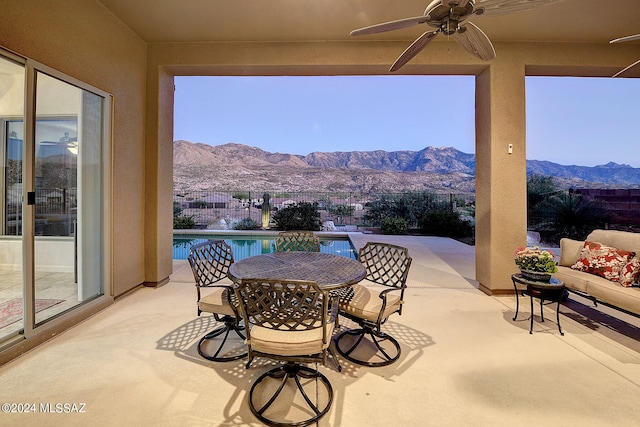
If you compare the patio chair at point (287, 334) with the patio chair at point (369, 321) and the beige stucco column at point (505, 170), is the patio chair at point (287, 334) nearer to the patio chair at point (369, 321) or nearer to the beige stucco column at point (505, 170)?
the patio chair at point (369, 321)

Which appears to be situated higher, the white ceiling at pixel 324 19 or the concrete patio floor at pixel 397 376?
the white ceiling at pixel 324 19

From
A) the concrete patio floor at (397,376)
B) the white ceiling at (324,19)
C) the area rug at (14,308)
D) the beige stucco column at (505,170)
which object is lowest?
the concrete patio floor at (397,376)

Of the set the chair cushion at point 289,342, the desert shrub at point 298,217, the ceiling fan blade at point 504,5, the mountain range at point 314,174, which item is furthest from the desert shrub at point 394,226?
the chair cushion at point 289,342

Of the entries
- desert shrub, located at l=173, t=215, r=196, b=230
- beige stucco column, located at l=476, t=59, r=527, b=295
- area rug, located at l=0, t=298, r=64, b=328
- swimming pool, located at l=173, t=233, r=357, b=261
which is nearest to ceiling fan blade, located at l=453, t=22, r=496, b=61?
beige stucco column, located at l=476, t=59, r=527, b=295

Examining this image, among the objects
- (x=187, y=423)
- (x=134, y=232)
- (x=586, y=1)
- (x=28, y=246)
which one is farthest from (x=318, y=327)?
(x=586, y=1)

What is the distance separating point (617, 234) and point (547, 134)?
42.4 ft

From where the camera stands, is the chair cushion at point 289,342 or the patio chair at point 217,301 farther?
the patio chair at point 217,301

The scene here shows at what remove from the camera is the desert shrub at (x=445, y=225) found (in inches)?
347

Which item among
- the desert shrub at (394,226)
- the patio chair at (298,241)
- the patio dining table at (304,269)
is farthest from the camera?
the desert shrub at (394,226)

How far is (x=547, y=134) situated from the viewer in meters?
13.0

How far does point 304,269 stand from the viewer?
6.98 ft

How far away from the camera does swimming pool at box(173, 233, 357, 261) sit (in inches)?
268

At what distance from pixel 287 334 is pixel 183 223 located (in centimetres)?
980

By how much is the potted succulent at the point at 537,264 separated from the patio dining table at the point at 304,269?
5.48ft
